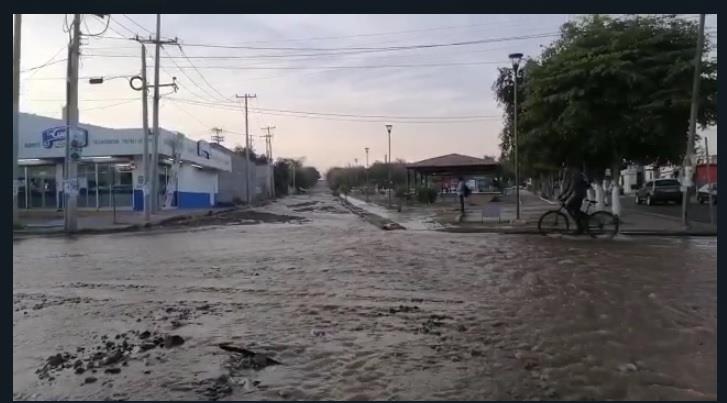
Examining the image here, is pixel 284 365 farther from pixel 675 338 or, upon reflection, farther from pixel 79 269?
pixel 79 269

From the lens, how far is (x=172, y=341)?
18.8 feet

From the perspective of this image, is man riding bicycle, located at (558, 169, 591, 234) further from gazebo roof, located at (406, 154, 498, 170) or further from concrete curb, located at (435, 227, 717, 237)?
gazebo roof, located at (406, 154, 498, 170)

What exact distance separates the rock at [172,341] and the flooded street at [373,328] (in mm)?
24

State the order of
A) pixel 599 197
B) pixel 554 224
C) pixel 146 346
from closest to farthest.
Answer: pixel 146 346
pixel 554 224
pixel 599 197

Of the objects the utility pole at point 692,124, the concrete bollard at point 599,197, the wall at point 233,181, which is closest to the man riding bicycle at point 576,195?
the utility pole at point 692,124

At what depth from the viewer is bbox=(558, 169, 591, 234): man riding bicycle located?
15016mm

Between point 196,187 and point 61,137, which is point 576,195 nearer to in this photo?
point 61,137

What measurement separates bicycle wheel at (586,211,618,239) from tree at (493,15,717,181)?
12.9 feet

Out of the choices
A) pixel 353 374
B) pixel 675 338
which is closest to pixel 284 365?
pixel 353 374

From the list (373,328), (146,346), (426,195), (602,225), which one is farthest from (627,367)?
(426,195)

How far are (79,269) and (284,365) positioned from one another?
25.7 feet

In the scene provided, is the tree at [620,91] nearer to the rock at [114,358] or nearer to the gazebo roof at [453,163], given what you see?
the rock at [114,358]

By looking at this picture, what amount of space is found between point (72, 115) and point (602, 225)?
18862 mm

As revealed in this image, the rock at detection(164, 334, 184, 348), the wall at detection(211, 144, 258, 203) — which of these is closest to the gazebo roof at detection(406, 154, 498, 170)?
the wall at detection(211, 144, 258, 203)
